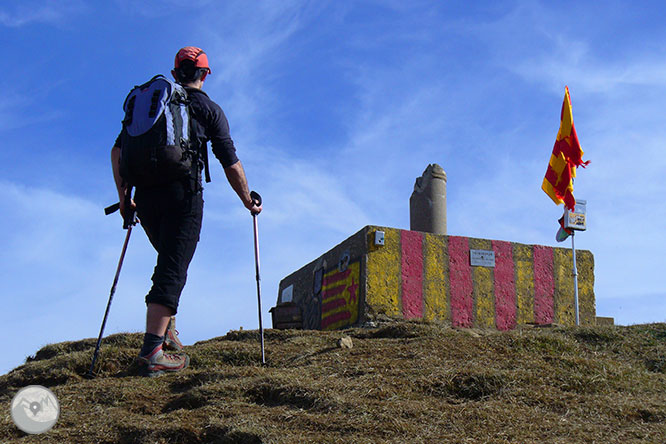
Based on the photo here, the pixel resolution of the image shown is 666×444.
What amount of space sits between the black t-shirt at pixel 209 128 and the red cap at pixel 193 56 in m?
0.24

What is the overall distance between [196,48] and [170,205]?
1.28 meters

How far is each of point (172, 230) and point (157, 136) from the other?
0.68 meters

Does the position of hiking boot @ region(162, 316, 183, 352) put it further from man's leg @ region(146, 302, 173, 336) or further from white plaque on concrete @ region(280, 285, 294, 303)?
white plaque on concrete @ region(280, 285, 294, 303)

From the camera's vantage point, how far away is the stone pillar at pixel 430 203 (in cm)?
1294

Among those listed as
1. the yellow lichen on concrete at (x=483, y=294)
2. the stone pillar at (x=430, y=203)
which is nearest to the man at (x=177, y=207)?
the yellow lichen on concrete at (x=483, y=294)

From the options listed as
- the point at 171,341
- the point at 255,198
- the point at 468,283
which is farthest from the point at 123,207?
the point at 468,283

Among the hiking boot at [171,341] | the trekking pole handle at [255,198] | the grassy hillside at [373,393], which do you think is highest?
the trekking pole handle at [255,198]

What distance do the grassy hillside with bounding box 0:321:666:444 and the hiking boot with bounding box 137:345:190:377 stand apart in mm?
82

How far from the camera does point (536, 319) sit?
441 inches

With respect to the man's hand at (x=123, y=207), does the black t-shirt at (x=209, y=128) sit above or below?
above

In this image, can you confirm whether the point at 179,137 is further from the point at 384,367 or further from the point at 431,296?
the point at 431,296

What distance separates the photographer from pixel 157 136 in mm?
5238

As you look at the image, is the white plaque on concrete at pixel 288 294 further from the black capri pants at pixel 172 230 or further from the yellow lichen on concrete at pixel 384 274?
the black capri pants at pixel 172 230

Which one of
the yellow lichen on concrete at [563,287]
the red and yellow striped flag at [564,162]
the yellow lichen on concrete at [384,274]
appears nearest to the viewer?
the yellow lichen on concrete at [384,274]
